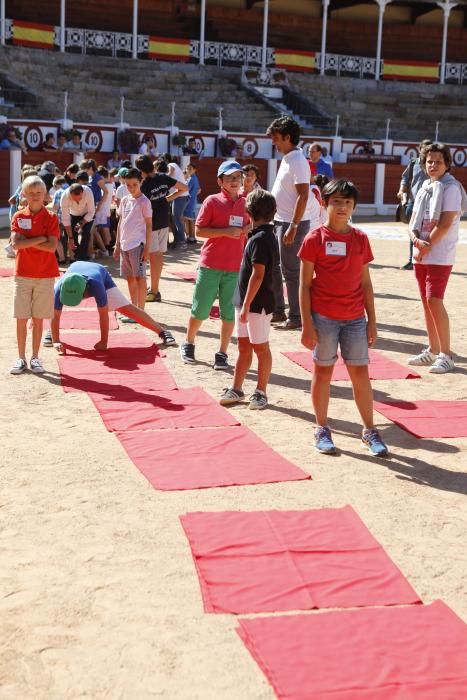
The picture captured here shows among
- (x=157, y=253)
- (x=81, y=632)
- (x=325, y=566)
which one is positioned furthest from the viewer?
(x=157, y=253)

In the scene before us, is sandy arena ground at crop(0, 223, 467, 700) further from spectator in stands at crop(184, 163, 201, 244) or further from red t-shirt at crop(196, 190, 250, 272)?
spectator in stands at crop(184, 163, 201, 244)

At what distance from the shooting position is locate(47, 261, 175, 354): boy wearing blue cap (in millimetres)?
7406

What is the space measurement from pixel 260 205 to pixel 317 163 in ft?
19.1

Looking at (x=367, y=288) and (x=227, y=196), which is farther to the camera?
(x=227, y=196)

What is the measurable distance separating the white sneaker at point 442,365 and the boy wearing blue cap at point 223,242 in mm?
1553

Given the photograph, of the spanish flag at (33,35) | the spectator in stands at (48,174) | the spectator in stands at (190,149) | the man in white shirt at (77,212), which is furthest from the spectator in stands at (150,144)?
the man in white shirt at (77,212)

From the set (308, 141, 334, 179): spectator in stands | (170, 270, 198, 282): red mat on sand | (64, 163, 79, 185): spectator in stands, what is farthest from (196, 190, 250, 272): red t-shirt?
(64, 163, 79, 185): spectator in stands

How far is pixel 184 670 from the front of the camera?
3250 mm

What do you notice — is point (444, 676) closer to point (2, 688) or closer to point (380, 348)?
point (2, 688)

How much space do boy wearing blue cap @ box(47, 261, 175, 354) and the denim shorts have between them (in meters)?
2.52

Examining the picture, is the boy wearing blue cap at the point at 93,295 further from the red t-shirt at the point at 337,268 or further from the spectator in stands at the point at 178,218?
the spectator in stands at the point at 178,218

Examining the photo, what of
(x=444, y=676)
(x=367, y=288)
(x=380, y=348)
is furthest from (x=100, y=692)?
(x=380, y=348)

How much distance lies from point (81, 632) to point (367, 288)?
262 centimetres

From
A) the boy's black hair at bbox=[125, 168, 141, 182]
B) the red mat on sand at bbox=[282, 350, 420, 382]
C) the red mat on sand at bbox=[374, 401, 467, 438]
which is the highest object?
the boy's black hair at bbox=[125, 168, 141, 182]
